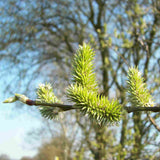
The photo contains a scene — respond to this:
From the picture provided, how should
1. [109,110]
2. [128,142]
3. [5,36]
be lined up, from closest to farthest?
[109,110]
[128,142]
[5,36]

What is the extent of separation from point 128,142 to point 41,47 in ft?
17.1

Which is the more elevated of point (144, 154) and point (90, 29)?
point (90, 29)

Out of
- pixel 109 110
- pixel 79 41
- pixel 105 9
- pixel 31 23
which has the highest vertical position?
pixel 105 9

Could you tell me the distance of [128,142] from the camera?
14.9ft

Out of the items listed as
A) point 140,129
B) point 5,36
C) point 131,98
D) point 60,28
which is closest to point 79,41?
point 60,28

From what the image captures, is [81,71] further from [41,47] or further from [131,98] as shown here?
[41,47]

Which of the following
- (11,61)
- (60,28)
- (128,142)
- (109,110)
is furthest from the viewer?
(60,28)

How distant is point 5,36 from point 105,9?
3582mm

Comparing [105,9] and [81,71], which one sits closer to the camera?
[81,71]

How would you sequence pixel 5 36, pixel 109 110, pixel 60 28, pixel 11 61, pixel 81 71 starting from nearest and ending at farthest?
1. pixel 109 110
2. pixel 81 71
3. pixel 5 36
4. pixel 11 61
5. pixel 60 28

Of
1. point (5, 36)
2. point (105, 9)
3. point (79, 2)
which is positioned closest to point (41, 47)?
point (5, 36)

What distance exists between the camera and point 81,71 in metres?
1.14

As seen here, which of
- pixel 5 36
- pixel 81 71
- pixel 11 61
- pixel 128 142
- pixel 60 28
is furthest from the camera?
pixel 60 28

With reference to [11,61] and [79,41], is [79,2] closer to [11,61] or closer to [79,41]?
[79,41]
